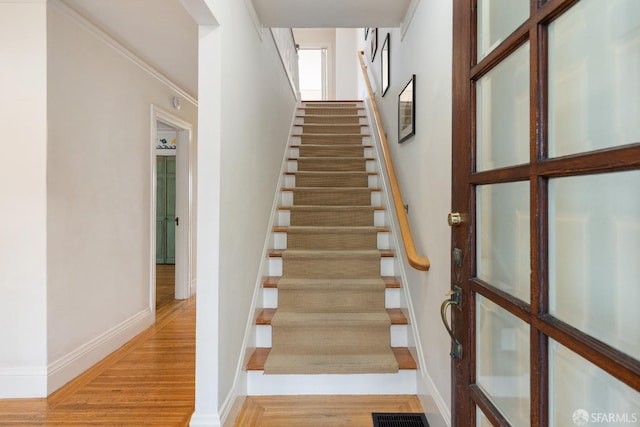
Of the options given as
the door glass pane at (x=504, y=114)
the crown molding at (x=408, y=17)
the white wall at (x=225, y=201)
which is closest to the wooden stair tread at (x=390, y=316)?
the white wall at (x=225, y=201)

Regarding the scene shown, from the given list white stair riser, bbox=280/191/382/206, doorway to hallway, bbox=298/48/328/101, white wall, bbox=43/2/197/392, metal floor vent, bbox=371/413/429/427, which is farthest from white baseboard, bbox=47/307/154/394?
doorway to hallway, bbox=298/48/328/101

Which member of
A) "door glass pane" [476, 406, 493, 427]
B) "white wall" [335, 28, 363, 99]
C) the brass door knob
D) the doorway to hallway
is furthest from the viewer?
the doorway to hallway

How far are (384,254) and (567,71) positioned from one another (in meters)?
2.10

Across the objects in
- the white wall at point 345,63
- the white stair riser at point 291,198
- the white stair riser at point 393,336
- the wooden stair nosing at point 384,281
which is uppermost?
the white wall at point 345,63

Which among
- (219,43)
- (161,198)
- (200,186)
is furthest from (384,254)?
(161,198)

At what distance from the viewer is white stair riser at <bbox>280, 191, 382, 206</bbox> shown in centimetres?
328

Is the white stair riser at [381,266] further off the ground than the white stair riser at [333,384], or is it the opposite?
the white stair riser at [381,266]

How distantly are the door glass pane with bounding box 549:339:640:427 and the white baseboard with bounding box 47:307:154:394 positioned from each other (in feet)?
8.39

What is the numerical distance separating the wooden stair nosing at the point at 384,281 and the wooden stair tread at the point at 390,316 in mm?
159

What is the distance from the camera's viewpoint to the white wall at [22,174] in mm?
2008

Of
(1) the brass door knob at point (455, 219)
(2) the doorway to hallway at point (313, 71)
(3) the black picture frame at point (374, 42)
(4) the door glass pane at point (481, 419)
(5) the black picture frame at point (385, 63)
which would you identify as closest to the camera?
(4) the door glass pane at point (481, 419)

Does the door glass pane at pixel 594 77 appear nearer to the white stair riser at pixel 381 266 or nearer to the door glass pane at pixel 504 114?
the door glass pane at pixel 504 114

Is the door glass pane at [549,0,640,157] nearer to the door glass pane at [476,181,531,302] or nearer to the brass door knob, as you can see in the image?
the door glass pane at [476,181,531,302]

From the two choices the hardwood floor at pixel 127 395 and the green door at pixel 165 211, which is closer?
the hardwood floor at pixel 127 395
